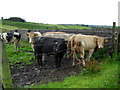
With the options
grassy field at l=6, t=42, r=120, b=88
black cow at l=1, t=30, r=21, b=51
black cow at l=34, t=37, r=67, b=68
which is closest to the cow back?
black cow at l=34, t=37, r=67, b=68

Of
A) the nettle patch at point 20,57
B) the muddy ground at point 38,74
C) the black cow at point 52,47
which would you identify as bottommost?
the muddy ground at point 38,74

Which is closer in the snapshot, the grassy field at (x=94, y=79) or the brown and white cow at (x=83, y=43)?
the grassy field at (x=94, y=79)

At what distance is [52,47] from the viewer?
10.0 meters

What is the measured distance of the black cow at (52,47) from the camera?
963cm

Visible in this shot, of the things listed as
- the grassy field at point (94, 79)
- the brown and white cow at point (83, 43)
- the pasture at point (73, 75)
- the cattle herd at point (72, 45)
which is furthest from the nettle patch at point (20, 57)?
the grassy field at point (94, 79)

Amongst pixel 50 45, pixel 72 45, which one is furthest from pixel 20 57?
pixel 72 45

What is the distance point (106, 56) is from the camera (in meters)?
10.1

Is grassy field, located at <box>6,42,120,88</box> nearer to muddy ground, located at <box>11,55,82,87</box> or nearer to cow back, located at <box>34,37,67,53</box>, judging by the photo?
muddy ground, located at <box>11,55,82,87</box>

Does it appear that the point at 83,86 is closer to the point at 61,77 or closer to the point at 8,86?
the point at 61,77

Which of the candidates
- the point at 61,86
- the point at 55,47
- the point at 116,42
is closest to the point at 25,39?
the point at 55,47

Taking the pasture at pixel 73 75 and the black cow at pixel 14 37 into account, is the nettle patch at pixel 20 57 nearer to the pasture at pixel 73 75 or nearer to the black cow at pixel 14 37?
the pasture at pixel 73 75

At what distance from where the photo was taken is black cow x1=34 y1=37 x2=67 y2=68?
9.63 m

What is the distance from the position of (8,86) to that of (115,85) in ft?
14.5

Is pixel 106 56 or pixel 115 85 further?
pixel 106 56
